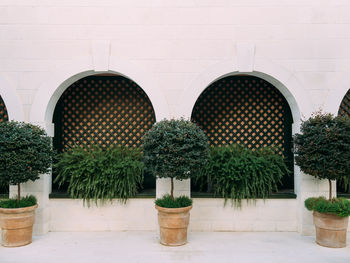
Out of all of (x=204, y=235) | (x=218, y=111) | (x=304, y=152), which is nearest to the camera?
(x=304, y=152)

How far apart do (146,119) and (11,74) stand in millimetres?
3174

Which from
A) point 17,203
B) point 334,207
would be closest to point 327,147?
point 334,207

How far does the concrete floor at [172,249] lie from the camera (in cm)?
451

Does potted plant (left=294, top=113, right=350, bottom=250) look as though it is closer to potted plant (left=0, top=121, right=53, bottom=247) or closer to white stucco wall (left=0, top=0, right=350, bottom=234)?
white stucco wall (left=0, top=0, right=350, bottom=234)

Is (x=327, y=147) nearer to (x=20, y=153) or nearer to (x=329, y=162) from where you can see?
(x=329, y=162)

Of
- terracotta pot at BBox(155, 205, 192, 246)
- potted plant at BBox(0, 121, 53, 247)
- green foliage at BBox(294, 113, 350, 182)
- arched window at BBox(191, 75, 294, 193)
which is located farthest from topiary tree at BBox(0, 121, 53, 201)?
green foliage at BBox(294, 113, 350, 182)

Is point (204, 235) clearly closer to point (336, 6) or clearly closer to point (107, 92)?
point (107, 92)

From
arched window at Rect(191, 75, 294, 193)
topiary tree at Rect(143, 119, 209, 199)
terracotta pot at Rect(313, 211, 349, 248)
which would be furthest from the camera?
arched window at Rect(191, 75, 294, 193)

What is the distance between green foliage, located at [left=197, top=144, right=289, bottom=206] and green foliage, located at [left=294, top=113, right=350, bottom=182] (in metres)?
0.74

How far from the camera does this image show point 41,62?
19.4 ft

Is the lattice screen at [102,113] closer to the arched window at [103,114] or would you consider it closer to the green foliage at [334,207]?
the arched window at [103,114]

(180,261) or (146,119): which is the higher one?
(146,119)

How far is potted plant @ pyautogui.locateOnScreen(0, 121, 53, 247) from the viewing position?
4.77 metres

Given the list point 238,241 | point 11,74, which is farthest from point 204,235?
point 11,74
